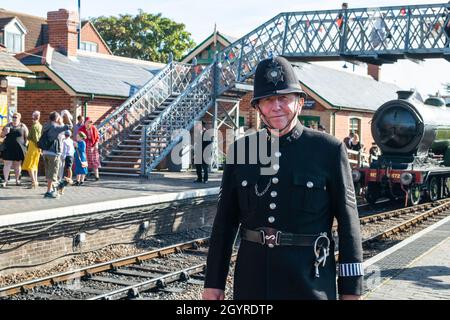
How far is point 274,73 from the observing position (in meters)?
3.26

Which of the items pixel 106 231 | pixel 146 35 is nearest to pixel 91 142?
pixel 106 231

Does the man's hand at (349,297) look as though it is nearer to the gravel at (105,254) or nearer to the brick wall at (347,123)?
the gravel at (105,254)

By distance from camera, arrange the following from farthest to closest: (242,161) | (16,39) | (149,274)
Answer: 1. (16,39)
2. (149,274)
3. (242,161)

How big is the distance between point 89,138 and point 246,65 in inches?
251

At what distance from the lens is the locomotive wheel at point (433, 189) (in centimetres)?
1806

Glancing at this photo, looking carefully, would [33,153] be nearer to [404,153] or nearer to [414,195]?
[404,153]

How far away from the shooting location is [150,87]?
64.8ft

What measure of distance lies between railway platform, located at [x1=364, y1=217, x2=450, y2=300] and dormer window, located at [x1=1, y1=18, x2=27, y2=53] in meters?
30.0

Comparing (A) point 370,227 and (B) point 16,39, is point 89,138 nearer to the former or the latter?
(A) point 370,227

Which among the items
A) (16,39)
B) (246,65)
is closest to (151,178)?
(246,65)

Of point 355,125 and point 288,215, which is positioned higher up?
point 355,125

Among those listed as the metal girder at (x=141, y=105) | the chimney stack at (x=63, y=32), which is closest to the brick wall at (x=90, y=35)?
the chimney stack at (x=63, y=32)

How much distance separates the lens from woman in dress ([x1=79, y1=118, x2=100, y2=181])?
15.5 meters

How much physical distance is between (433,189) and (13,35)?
26.6 metres
